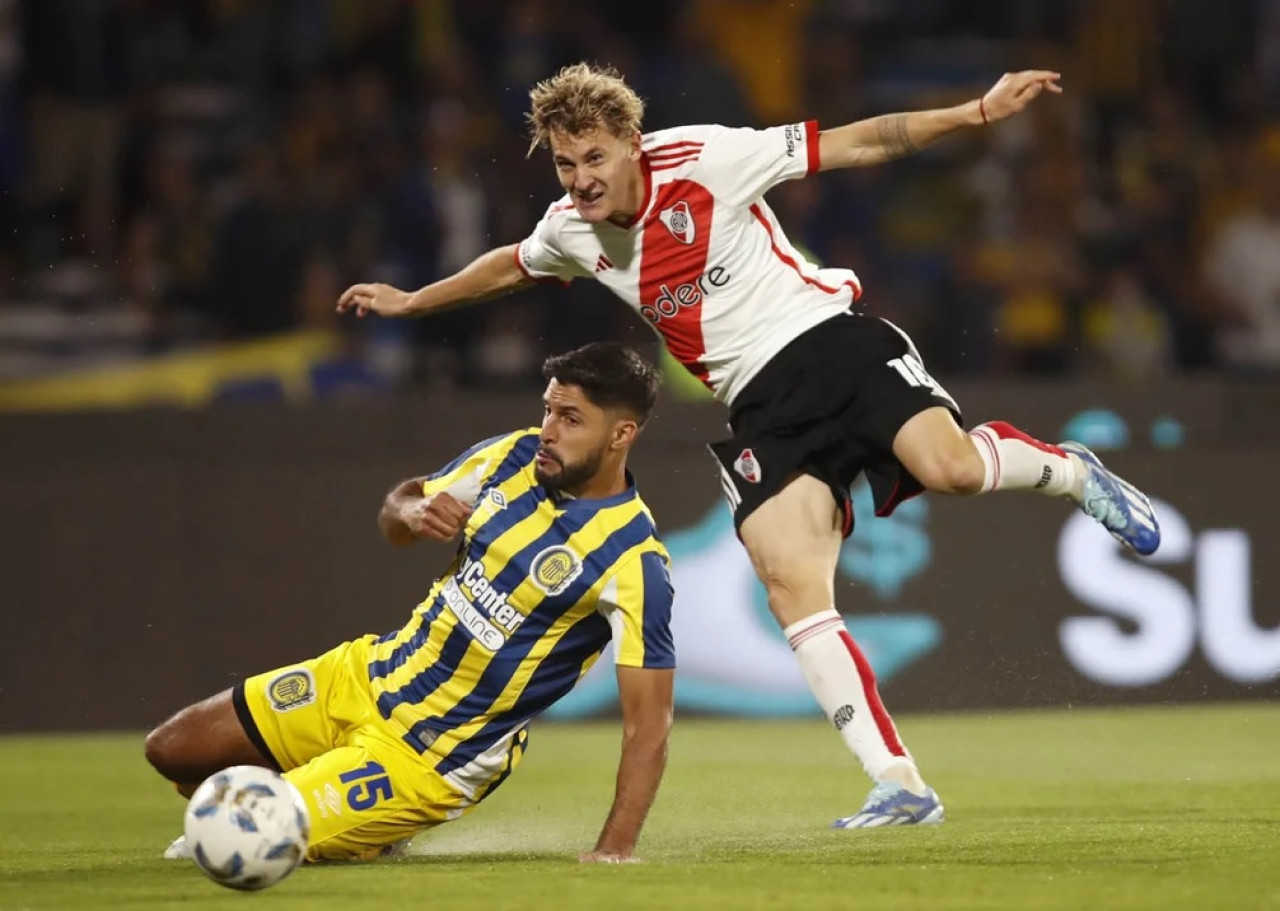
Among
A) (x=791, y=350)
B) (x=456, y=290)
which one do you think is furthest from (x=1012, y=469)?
(x=456, y=290)

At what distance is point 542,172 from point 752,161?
467 cm

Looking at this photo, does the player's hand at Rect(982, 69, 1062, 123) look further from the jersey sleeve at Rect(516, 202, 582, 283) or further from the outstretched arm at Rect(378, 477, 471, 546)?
the outstretched arm at Rect(378, 477, 471, 546)

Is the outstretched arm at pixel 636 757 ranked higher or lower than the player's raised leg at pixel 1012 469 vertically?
lower

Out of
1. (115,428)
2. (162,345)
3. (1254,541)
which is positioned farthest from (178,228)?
(1254,541)

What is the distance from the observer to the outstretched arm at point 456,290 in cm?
657

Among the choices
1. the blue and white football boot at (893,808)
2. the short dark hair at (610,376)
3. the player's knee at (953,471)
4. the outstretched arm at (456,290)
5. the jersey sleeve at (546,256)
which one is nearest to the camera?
the short dark hair at (610,376)

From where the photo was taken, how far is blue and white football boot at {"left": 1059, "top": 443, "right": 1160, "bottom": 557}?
6.35 m

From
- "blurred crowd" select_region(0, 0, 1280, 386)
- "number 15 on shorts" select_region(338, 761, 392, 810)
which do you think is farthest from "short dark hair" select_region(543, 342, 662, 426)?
"blurred crowd" select_region(0, 0, 1280, 386)

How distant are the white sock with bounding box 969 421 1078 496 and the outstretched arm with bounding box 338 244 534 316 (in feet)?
4.88

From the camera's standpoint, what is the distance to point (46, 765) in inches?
332

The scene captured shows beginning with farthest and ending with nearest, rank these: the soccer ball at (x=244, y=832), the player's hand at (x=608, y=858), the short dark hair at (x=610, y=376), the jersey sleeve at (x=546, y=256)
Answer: the jersey sleeve at (x=546, y=256), the short dark hair at (x=610, y=376), the player's hand at (x=608, y=858), the soccer ball at (x=244, y=832)

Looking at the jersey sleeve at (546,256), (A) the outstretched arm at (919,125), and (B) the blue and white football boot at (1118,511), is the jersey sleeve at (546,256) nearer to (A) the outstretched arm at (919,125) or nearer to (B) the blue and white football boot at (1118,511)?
(A) the outstretched arm at (919,125)

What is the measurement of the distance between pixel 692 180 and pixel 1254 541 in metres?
4.55

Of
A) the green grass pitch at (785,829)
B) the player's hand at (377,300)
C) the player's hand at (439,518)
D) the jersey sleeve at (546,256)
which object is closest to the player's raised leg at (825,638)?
the green grass pitch at (785,829)
